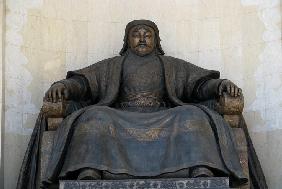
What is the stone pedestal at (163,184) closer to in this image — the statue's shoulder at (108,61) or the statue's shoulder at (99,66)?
the statue's shoulder at (99,66)

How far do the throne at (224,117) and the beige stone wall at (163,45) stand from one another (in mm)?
1239

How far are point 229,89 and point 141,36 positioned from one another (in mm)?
1361

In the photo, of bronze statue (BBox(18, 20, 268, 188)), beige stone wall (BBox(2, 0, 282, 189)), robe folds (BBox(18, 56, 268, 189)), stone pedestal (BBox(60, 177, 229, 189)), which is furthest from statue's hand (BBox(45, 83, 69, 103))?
beige stone wall (BBox(2, 0, 282, 189))

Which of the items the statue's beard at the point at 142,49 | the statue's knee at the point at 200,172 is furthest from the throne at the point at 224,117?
the statue's beard at the point at 142,49

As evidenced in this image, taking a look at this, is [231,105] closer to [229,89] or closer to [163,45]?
[229,89]

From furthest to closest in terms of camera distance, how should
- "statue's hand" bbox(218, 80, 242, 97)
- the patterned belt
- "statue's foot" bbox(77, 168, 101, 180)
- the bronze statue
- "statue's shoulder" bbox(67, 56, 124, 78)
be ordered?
"statue's shoulder" bbox(67, 56, 124, 78) → the patterned belt → "statue's hand" bbox(218, 80, 242, 97) → the bronze statue → "statue's foot" bbox(77, 168, 101, 180)

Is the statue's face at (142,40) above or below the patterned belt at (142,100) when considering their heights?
above

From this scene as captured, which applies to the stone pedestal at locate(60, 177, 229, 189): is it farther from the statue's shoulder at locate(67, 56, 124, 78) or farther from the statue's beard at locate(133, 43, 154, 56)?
the statue's beard at locate(133, 43, 154, 56)

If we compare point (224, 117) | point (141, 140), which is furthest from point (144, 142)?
point (224, 117)

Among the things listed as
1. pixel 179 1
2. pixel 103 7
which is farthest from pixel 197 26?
pixel 103 7

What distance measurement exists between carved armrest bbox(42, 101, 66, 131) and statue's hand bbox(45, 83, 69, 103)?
0.15ft

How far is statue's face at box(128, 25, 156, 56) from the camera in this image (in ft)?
33.6

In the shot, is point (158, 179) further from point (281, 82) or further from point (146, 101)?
point (281, 82)

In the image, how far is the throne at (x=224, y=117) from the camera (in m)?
9.04
